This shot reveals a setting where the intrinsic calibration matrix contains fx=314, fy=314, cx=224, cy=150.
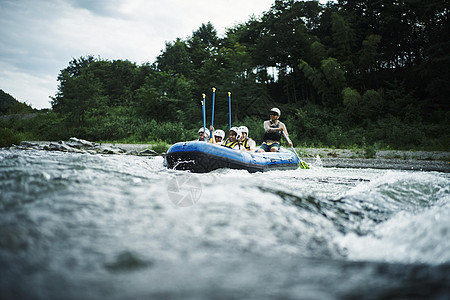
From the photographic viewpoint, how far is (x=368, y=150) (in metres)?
10.4

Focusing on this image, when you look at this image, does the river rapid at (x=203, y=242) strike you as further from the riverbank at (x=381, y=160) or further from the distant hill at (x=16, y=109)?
the distant hill at (x=16, y=109)

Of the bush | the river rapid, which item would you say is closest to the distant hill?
the bush

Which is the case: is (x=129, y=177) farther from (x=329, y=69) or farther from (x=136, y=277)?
(x=329, y=69)

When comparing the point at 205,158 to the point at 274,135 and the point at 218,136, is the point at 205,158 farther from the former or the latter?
the point at 274,135

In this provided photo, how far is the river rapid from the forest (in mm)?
12201

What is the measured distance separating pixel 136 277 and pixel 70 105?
2167 cm

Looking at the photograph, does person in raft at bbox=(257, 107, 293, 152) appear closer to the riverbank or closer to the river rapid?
the riverbank

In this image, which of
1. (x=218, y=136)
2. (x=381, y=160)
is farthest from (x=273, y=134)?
(x=381, y=160)

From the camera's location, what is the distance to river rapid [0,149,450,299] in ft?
4.77

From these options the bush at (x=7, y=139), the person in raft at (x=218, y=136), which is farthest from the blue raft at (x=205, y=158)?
the bush at (x=7, y=139)

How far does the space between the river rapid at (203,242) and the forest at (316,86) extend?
12201 mm

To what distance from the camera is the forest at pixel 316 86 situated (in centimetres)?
1652

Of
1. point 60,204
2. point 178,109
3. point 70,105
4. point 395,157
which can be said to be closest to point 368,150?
point 395,157

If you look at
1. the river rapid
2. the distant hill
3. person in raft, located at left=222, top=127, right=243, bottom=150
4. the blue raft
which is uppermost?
the distant hill
